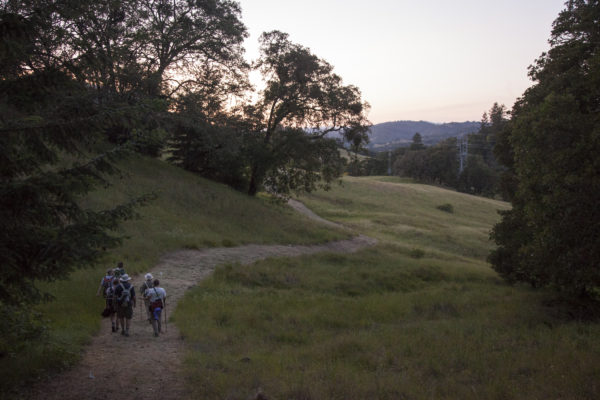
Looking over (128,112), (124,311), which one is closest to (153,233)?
(124,311)

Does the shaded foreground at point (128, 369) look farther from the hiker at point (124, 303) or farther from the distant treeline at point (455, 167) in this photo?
the distant treeline at point (455, 167)

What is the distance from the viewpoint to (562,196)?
1241cm

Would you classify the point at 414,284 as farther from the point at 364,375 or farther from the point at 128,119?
the point at 128,119

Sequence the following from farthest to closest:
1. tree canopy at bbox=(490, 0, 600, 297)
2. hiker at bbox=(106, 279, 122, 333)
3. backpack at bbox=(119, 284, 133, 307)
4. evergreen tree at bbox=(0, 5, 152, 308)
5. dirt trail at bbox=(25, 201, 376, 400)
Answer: tree canopy at bbox=(490, 0, 600, 297)
hiker at bbox=(106, 279, 122, 333)
backpack at bbox=(119, 284, 133, 307)
dirt trail at bbox=(25, 201, 376, 400)
evergreen tree at bbox=(0, 5, 152, 308)

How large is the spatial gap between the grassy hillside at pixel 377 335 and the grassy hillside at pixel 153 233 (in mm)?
2726

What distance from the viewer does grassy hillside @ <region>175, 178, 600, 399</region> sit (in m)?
8.06

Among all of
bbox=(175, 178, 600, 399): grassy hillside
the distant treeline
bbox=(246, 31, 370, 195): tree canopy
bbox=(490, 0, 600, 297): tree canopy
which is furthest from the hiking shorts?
the distant treeline

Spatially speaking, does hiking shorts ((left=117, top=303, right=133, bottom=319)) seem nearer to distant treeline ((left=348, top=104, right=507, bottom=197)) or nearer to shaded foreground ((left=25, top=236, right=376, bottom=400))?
shaded foreground ((left=25, top=236, right=376, bottom=400))

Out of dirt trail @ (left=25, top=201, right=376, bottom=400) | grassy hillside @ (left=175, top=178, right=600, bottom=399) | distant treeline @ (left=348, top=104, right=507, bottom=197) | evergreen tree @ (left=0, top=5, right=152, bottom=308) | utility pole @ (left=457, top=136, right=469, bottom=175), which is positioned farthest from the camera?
distant treeline @ (left=348, top=104, right=507, bottom=197)

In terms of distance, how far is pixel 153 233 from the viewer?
23.2 m

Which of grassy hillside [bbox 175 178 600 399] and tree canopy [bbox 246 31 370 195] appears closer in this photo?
grassy hillside [bbox 175 178 600 399]

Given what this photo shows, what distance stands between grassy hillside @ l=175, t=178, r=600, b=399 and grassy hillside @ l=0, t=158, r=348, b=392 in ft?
8.94

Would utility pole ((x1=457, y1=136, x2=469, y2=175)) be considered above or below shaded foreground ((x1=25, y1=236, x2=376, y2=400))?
above

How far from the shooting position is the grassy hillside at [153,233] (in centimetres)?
886
